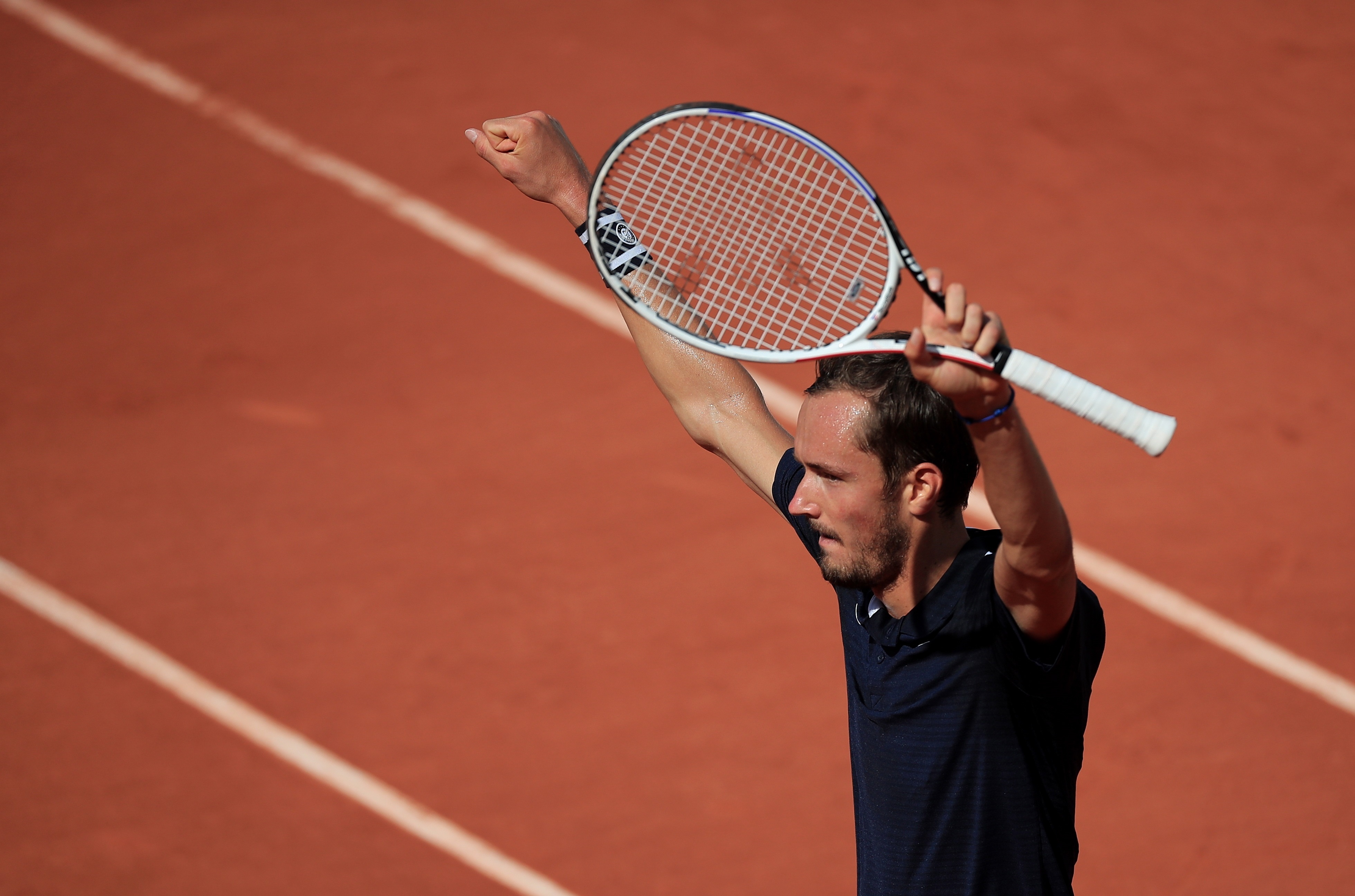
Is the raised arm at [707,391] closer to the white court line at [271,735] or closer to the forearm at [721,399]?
the forearm at [721,399]

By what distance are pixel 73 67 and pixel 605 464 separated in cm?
635

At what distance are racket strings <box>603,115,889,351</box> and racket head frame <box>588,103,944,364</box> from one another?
0.04 m

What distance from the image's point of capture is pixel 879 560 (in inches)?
118

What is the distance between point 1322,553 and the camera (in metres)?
7.36

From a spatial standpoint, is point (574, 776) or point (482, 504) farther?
point (482, 504)

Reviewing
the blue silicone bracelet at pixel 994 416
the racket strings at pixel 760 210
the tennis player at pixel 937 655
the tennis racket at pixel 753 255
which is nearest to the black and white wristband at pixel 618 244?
the tennis racket at pixel 753 255

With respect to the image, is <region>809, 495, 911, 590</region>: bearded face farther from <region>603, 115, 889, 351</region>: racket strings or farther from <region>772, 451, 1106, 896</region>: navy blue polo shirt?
<region>603, 115, 889, 351</region>: racket strings

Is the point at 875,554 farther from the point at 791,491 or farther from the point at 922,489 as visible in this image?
the point at 791,491

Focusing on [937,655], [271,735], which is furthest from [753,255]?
[271,735]

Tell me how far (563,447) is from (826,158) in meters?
5.07

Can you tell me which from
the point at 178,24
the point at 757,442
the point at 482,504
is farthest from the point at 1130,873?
the point at 178,24

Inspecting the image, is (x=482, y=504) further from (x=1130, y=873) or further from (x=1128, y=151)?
(x=1128, y=151)

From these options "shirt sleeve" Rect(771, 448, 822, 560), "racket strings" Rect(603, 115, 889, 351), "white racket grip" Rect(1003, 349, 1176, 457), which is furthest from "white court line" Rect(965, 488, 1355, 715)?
"white racket grip" Rect(1003, 349, 1176, 457)

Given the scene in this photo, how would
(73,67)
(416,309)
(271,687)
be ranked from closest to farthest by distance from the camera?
1. (271,687)
2. (416,309)
3. (73,67)
